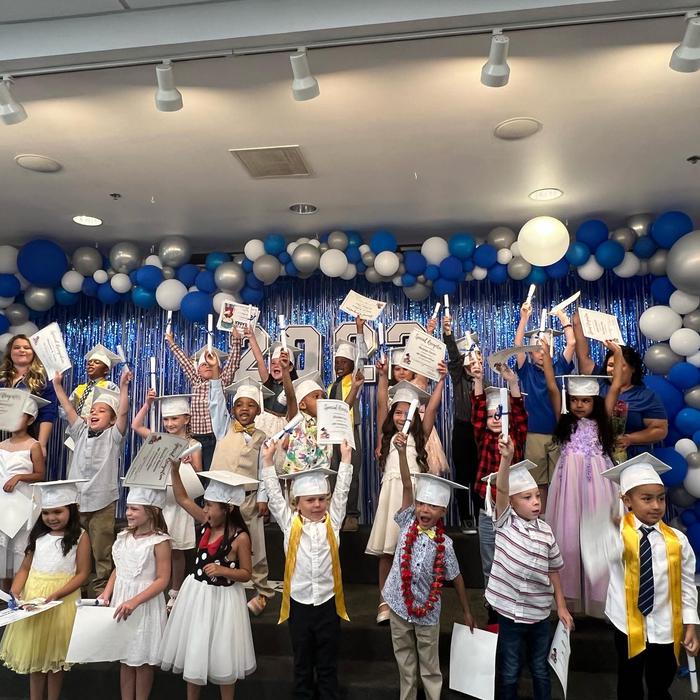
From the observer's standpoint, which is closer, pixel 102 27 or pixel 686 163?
pixel 102 27

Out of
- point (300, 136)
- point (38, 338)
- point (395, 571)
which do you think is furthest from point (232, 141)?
point (395, 571)

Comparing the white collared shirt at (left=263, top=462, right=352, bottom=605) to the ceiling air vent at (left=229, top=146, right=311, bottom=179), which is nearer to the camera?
the white collared shirt at (left=263, top=462, right=352, bottom=605)

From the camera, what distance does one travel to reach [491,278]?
5902mm

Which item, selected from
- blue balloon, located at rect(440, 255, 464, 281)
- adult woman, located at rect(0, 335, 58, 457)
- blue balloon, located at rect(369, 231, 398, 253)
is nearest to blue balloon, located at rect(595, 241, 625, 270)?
blue balloon, located at rect(440, 255, 464, 281)

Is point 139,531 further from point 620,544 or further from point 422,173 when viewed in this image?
point 422,173

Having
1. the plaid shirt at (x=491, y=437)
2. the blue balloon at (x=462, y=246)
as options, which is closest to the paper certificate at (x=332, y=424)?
the plaid shirt at (x=491, y=437)

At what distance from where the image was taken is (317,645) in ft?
10.7

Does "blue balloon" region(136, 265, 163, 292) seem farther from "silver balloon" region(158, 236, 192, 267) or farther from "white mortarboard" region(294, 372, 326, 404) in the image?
"white mortarboard" region(294, 372, 326, 404)

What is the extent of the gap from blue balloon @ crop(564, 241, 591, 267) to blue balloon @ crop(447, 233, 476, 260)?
80 centimetres

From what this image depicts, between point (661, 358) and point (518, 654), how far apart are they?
304 cm

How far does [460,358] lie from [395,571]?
2190 millimetres

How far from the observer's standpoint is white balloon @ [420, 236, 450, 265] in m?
5.86

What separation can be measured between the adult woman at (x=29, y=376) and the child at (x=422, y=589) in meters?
2.57

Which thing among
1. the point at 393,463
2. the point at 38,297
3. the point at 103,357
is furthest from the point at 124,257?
the point at 393,463
